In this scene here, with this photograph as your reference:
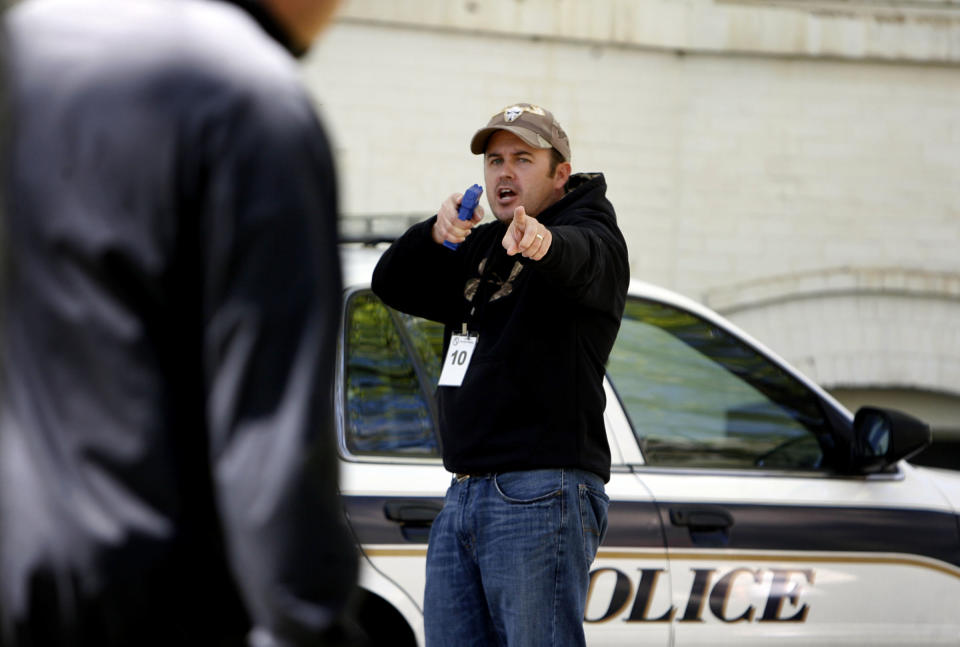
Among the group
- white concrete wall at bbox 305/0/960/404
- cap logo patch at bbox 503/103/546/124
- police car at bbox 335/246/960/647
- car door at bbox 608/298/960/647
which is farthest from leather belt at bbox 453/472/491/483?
white concrete wall at bbox 305/0/960/404

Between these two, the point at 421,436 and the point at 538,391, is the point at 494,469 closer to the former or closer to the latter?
the point at 538,391

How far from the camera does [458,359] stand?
10.2 feet

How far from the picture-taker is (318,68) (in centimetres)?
855

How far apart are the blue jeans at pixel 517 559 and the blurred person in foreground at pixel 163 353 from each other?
66.5 inches

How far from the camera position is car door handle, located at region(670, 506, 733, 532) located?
13.2 feet

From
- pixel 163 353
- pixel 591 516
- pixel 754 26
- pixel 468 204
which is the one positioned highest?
pixel 754 26

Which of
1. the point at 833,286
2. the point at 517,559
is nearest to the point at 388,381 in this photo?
the point at 517,559

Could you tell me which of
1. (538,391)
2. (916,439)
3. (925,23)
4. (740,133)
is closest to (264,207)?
(538,391)

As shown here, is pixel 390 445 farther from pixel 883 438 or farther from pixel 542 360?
pixel 883 438

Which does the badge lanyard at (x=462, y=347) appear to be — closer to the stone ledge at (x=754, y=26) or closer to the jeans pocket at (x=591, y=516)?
the jeans pocket at (x=591, y=516)

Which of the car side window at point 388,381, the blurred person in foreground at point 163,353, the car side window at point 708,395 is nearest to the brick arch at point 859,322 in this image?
the car side window at point 708,395

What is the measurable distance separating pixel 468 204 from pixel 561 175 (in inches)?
15.0

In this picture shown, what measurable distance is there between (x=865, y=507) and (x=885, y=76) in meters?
5.72

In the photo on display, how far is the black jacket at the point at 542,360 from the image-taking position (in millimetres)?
2961
